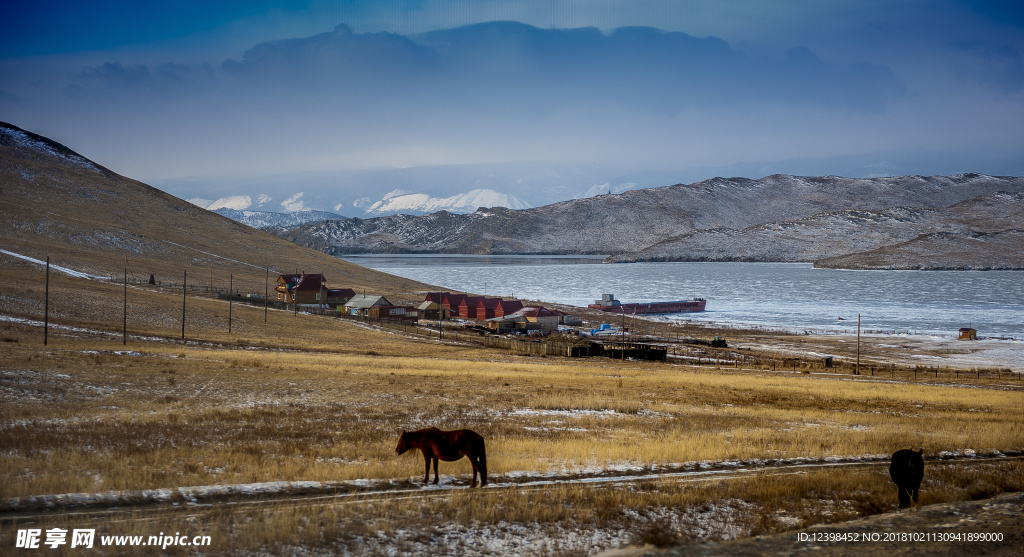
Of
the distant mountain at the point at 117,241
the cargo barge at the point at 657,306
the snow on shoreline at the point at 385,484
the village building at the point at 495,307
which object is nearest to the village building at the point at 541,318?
the village building at the point at 495,307

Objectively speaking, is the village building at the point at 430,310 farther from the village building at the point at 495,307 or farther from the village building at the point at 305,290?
the village building at the point at 305,290

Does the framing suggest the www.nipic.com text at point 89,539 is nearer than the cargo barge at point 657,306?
Yes

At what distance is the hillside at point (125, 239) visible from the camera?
10832 centimetres

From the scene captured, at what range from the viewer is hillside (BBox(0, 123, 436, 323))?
355 ft

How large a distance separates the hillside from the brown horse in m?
65.3

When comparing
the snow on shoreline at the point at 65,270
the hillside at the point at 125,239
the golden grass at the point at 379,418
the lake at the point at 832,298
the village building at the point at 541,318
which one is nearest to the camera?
the golden grass at the point at 379,418

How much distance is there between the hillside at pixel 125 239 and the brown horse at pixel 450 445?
6527 centimetres

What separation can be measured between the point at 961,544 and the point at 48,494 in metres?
13.7

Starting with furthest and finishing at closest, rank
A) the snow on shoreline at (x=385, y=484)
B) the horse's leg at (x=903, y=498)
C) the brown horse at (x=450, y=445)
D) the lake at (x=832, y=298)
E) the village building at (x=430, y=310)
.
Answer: the lake at (x=832, y=298)
the village building at (x=430, y=310)
the horse's leg at (x=903, y=498)
the brown horse at (x=450, y=445)
the snow on shoreline at (x=385, y=484)

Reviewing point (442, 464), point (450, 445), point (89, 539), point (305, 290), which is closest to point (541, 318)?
point (305, 290)

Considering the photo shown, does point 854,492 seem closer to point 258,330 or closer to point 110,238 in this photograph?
point 258,330

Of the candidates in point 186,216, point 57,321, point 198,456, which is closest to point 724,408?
point 198,456

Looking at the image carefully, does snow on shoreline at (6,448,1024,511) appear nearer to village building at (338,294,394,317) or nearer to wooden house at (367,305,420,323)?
wooden house at (367,305,420,323)

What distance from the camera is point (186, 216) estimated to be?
18250 centimetres
